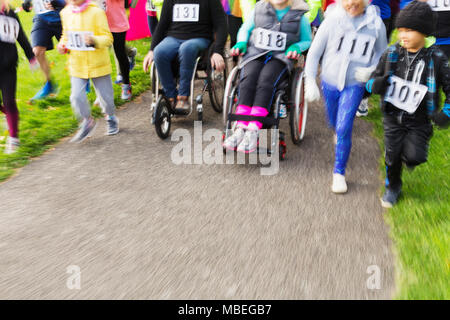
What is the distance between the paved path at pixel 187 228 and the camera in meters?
2.62

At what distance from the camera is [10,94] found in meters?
4.43

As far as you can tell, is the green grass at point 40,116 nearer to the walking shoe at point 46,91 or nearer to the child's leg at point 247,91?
the walking shoe at point 46,91

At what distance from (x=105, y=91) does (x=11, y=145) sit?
3.79 ft

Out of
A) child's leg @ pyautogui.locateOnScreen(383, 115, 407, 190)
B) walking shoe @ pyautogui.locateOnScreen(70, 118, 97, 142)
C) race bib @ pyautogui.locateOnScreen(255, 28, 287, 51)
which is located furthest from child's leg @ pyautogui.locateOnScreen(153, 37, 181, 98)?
child's leg @ pyautogui.locateOnScreen(383, 115, 407, 190)

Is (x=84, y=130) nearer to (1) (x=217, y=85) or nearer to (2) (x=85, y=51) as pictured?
(2) (x=85, y=51)

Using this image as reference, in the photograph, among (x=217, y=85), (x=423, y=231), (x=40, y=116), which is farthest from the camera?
(x=217, y=85)

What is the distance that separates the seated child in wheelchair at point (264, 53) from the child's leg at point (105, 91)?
150 cm

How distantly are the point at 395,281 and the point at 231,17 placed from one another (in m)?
5.25

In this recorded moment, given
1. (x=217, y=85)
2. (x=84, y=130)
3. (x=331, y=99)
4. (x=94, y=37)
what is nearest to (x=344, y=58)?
(x=331, y=99)

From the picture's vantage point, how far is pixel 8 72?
4387 millimetres

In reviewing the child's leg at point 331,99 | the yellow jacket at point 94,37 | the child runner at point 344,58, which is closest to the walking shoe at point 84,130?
the yellow jacket at point 94,37

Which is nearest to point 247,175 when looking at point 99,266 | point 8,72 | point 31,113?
point 99,266

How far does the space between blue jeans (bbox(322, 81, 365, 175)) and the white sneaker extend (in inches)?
1.8

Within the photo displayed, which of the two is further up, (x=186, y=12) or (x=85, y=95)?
(x=186, y=12)
